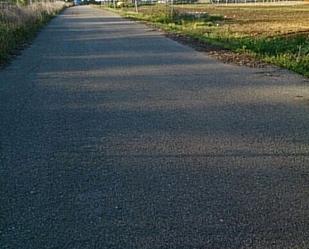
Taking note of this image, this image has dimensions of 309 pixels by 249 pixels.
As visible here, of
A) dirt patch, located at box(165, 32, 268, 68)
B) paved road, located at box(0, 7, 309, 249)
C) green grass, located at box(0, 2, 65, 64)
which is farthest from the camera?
green grass, located at box(0, 2, 65, 64)

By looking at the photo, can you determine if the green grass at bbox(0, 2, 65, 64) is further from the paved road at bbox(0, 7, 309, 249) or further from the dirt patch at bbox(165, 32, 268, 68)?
the dirt patch at bbox(165, 32, 268, 68)

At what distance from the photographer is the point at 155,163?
5.23 metres

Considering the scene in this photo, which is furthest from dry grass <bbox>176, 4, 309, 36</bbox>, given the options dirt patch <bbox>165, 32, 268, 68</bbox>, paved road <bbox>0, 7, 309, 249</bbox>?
paved road <bbox>0, 7, 309, 249</bbox>

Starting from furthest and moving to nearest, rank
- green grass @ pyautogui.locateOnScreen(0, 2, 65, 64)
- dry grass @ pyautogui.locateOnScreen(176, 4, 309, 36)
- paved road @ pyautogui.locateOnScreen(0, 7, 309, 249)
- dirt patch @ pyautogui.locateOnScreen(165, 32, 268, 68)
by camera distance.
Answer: dry grass @ pyautogui.locateOnScreen(176, 4, 309, 36)
green grass @ pyautogui.locateOnScreen(0, 2, 65, 64)
dirt patch @ pyautogui.locateOnScreen(165, 32, 268, 68)
paved road @ pyautogui.locateOnScreen(0, 7, 309, 249)

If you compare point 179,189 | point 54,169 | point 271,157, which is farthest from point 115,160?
point 271,157

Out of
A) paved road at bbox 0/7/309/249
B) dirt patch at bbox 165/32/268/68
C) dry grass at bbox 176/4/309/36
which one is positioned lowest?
dry grass at bbox 176/4/309/36

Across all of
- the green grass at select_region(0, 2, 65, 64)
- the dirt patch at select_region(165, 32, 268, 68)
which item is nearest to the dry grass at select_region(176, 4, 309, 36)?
the dirt patch at select_region(165, 32, 268, 68)

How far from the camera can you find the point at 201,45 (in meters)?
18.6

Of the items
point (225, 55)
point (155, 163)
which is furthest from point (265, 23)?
point (155, 163)

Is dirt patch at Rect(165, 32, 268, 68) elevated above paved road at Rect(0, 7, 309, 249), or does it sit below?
below

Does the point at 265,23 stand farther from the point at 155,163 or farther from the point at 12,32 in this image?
the point at 155,163

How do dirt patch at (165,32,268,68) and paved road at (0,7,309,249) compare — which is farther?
dirt patch at (165,32,268,68)

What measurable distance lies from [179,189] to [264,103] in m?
4.26

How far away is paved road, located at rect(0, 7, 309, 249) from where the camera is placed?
12.0ft
